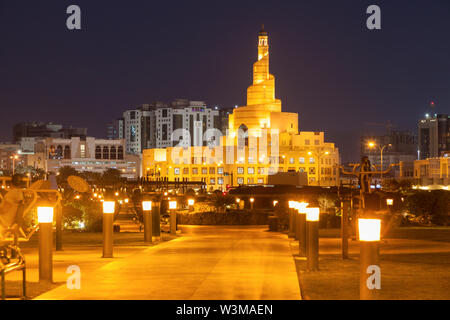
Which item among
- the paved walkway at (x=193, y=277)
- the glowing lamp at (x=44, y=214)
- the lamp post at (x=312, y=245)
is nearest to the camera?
the paved walkway at (x=193, y=277)

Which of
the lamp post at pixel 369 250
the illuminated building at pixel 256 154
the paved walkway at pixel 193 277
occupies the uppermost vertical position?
the illuminated building at pixel 256 154

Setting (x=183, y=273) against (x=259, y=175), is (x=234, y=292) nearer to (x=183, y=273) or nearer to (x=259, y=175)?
(x=183, y=273)

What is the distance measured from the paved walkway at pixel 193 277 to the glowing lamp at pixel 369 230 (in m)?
2.76

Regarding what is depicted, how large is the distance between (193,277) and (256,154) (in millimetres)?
156443

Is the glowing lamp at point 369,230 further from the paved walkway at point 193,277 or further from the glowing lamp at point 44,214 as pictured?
the glowing lamp at point 44,214

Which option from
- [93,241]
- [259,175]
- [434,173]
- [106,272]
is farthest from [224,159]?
[106,272]

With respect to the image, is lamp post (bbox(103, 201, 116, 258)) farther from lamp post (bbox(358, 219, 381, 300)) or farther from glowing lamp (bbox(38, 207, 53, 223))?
lamp post (bbox(358, 219, 381, 300))

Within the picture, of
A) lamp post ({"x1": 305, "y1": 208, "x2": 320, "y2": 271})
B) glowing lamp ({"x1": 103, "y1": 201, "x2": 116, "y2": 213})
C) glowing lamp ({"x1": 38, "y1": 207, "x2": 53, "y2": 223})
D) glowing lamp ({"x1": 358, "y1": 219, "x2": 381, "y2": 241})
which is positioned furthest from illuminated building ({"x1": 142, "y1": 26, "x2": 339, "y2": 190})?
glowing lamp ({"x1": 358, "y1": 219, "x2": 381, "y2": 241})

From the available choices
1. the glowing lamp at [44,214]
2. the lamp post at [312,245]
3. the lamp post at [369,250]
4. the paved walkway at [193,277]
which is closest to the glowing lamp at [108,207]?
the paved walkway at [193,277]

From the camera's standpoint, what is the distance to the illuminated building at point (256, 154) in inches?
6658

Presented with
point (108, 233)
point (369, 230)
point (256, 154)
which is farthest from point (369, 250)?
point (256, 154)

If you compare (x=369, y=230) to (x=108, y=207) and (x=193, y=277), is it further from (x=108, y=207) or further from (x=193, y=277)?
(x=108, y=207)

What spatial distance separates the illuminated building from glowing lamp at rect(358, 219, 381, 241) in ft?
499

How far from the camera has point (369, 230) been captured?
9.70 metres
